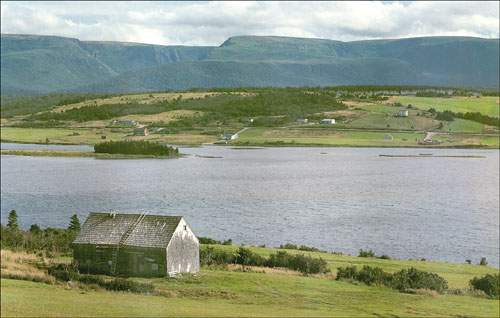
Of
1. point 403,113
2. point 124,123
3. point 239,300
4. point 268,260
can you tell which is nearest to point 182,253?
point 268,260

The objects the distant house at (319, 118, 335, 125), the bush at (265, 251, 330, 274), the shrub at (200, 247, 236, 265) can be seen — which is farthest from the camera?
the distant house at (319, 118, 335, 125)

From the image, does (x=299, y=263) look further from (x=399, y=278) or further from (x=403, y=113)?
(x=403, y=113)

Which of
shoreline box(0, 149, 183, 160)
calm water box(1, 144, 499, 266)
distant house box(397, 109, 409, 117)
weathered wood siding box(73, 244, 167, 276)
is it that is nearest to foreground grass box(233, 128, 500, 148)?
calm water box(1, 144, 499, 266)

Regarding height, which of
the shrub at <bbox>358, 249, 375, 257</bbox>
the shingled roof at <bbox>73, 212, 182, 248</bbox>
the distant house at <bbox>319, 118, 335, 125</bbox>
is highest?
the distant house at <bbox>319, 118, 335, 125</bbox>

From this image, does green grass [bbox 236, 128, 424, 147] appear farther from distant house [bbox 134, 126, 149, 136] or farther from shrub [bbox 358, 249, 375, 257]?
shrub [bbox 358, 249, 375, 257]

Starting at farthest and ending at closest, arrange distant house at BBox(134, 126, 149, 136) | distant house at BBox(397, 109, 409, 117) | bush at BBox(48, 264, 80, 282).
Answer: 1. distant house at BBox(397, 109, 409, 117)
2. distant house at BBox(134, 126, 149, 136)
3. bush at BBox(48, 264, 80, 282)

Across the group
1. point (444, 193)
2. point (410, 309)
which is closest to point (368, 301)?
point (410, 309)

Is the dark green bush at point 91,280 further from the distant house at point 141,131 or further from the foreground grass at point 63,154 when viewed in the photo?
the foreground grass at point 63,154
